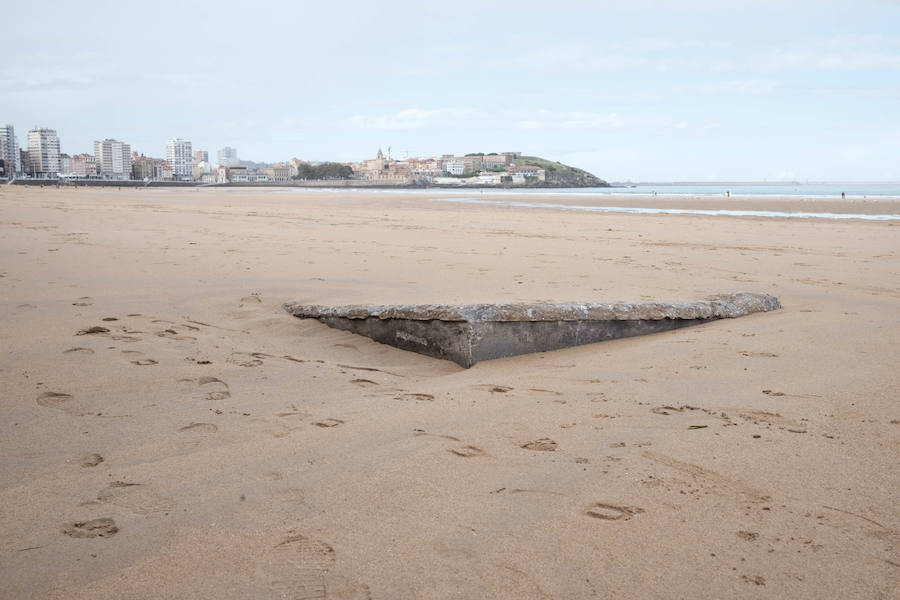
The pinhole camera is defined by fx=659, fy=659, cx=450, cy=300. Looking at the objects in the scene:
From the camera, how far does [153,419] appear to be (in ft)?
9.80

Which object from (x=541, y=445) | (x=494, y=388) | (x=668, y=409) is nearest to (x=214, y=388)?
(x=494, y=388)

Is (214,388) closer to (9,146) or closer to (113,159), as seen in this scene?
(9,146)

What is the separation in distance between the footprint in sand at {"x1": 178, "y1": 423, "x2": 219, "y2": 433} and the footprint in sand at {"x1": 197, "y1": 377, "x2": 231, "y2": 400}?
371 mm

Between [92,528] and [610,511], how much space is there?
1.67 m

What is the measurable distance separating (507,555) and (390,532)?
0.38 m

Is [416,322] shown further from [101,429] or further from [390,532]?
[390,532]

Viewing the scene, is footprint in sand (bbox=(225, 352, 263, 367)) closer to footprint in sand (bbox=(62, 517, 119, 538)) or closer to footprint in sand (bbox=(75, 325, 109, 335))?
footprint in sand (bbox=(75, 325, 109, 335))

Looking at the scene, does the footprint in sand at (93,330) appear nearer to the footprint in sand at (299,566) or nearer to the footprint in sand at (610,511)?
the footprint in sand at (299,566)

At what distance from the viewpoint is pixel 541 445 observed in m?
2.81

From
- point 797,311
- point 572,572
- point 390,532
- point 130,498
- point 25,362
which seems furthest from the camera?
point 797,311

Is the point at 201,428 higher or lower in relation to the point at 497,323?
lower

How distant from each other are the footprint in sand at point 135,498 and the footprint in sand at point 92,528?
10 centimetres

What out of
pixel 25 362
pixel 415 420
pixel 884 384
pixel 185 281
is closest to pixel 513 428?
Answer: pixel 415 420

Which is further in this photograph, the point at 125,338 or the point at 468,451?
the point at 125,338
